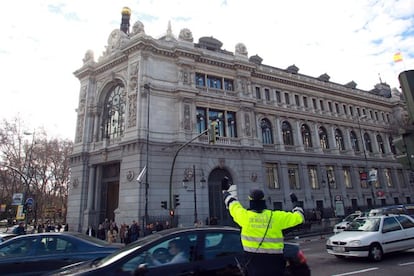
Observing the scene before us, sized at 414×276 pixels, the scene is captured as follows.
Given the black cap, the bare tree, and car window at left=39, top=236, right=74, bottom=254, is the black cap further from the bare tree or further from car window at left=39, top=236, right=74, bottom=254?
the bare tree

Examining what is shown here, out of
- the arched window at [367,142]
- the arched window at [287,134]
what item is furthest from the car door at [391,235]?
the arched window at [367,142]

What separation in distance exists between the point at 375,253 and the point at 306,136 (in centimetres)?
2569

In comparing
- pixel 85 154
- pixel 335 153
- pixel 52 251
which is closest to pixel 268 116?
pixel 335 153

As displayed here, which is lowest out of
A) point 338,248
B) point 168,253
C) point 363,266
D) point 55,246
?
point 363,266

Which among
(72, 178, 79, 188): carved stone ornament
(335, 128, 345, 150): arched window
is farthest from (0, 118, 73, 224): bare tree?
(335, 128, 345, 150): arched window

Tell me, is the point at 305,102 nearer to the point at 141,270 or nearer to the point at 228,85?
the point at 228,85

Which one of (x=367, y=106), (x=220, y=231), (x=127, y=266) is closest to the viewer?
(x=127, y=266)

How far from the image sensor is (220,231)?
466cm

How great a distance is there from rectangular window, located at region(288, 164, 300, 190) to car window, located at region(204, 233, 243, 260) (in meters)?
26.8

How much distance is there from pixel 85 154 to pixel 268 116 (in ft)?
65.4

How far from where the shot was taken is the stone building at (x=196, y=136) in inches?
895

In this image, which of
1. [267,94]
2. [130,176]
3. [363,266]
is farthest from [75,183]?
[363,266]

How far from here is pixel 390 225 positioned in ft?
31.8

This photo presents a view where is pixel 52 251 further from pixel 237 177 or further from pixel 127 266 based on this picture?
pixel 237 177
